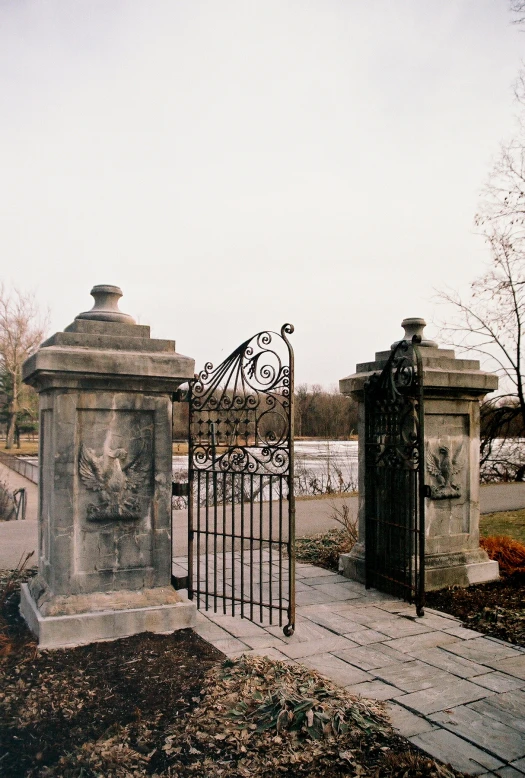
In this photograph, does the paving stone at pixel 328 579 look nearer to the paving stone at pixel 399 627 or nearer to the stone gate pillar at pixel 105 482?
the paving stone at pixel 399 627

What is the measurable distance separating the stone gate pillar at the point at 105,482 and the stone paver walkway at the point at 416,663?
0.68 metres

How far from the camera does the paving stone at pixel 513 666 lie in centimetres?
418

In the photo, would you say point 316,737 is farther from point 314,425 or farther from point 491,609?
point 314,425

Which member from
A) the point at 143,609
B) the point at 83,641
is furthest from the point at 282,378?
the point at 83,641

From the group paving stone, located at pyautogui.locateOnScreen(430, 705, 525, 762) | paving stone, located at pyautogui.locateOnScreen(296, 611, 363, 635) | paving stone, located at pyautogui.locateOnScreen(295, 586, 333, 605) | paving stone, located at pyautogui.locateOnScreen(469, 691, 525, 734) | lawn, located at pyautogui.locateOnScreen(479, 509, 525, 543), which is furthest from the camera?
lawn, located at pyautogui.locateOnScreen(479, 509, 525, 543)

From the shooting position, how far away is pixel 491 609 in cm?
554

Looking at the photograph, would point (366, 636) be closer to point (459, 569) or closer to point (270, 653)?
point (270, 653)

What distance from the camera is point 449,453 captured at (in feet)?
20.6

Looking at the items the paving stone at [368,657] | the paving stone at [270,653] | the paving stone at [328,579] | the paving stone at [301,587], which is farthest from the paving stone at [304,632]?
the paving stone at [328,579]

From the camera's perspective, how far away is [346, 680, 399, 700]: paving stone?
12.4 feet

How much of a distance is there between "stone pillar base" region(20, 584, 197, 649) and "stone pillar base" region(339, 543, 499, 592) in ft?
7.72

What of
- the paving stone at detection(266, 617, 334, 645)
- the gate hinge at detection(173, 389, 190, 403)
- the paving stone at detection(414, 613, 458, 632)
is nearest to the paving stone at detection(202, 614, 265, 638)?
the paving stone at detection(266, 617, 334, 645)

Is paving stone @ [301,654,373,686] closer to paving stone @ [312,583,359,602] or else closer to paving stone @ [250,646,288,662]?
paving stone @ [250,646,288,662]

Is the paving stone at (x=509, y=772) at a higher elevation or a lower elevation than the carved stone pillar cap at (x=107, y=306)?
lower
